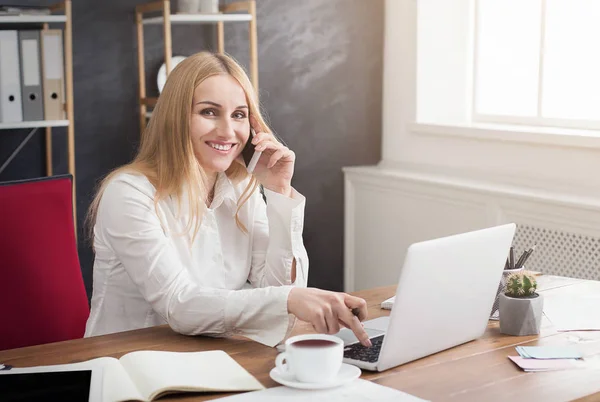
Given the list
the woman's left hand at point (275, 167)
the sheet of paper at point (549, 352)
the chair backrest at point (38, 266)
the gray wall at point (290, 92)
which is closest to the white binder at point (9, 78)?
the gray wall at point (290, 92)

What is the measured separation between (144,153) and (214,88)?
0.24m

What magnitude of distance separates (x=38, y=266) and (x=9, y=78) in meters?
1.33

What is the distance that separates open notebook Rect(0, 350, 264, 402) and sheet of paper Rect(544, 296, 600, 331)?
2.37ft

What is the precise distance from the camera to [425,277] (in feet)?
4.70

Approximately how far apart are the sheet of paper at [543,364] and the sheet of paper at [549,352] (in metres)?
0.01

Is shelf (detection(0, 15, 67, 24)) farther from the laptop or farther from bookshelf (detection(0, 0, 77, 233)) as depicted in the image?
the laptop

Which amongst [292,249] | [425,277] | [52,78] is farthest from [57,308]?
[52,78]

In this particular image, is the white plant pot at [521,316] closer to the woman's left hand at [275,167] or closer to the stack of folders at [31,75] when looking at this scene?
the woman's left hand at [275,167]

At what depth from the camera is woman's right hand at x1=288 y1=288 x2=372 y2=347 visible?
154cm

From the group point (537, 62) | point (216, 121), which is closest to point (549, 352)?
point (216, 121)

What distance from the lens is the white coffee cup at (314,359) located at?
4.36 feet

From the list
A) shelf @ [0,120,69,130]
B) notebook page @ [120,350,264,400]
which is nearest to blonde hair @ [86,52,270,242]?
notebook page @ [120,350,264,400]

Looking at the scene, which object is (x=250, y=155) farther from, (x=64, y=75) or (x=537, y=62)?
(x=537, y=62)

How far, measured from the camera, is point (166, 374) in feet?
4.58
